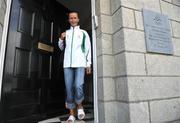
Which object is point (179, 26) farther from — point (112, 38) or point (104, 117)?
point (104, 117)

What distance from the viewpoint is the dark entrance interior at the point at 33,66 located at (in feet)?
6.20

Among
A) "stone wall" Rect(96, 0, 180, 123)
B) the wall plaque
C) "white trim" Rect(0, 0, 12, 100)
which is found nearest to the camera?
"stone wall" Rect(96, 0, 180, 123)

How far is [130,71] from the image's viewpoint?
170 centimetres

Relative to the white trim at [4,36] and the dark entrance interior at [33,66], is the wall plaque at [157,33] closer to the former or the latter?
the dark entrance interior at [33,66]

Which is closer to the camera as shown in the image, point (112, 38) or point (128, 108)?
point (128, 108)

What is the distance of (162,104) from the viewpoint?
1842 mm

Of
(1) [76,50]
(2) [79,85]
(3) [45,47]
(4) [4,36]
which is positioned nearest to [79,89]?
(2) [79,85]

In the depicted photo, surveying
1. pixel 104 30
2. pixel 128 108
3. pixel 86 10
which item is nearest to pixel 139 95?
pixel 128 108

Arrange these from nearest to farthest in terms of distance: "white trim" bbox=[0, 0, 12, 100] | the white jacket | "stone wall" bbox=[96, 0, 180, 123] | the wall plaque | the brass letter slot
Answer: "stone wall" bbox=[96, 0, 180, 123] < "white trim" bbox=[0, 0, 12, 100] < the wall plaque < the white jacket < the brass letter slot

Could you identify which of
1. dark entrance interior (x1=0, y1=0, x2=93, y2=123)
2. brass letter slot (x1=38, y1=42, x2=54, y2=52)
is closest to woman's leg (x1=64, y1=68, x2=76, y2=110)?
dark entrance interior (x1=0, y1=0, x2=93, y2=123)

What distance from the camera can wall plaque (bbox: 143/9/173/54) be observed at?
6.32 ft

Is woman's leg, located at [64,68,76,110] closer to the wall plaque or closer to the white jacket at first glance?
the white jacket

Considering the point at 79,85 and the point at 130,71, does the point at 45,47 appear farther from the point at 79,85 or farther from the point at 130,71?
the point at 130,71

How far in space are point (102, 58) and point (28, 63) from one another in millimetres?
1007
